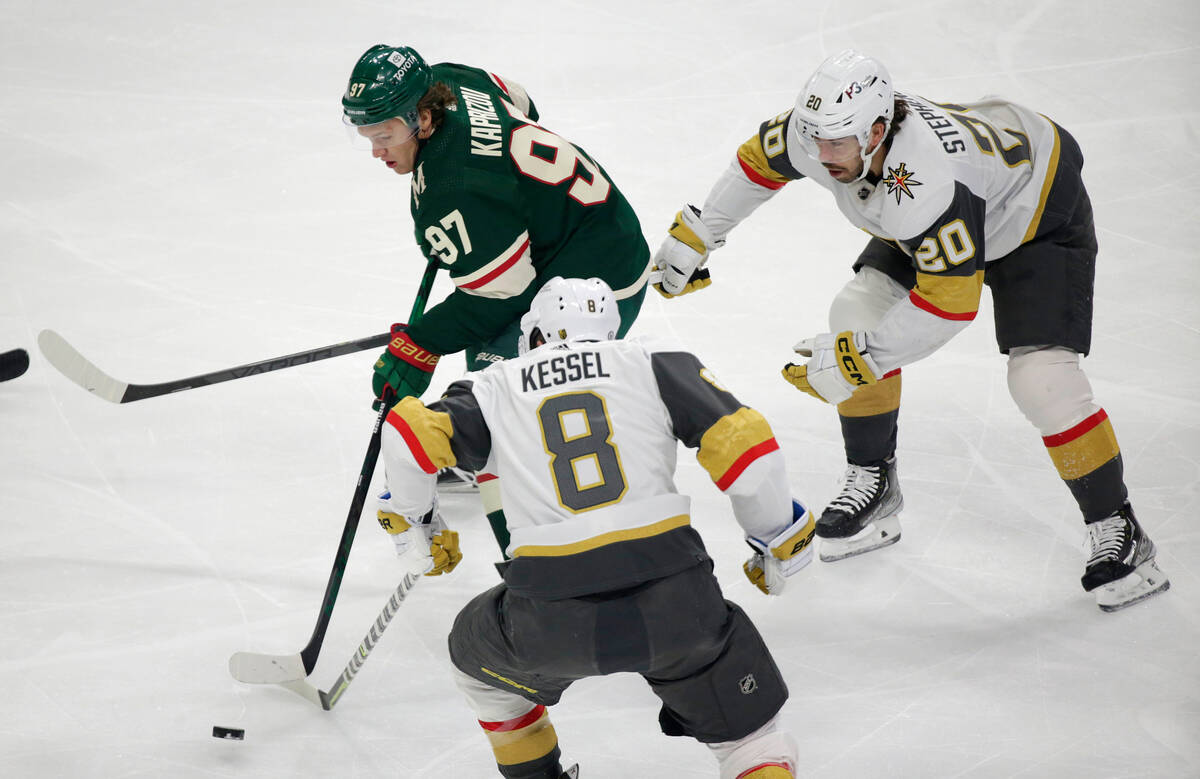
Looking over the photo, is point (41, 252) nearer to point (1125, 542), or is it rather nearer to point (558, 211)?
point (558, 211)

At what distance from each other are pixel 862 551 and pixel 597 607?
1.48m

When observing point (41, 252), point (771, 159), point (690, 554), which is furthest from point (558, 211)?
point (41, 252)

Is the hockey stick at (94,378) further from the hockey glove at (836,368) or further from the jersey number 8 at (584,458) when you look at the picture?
the jersey number 8 at (584,458)

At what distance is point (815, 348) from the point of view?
273 cm

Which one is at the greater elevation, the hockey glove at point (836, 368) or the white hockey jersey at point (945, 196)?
the white hockey jersey at point (945, 196)

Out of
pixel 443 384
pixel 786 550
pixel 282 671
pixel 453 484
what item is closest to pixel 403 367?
pixel 282 671

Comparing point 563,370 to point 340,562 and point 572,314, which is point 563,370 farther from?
point 340,562

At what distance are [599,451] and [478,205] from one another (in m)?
0.93

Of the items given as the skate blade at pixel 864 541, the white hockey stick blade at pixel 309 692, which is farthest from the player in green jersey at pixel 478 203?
the skate blade at pixel 864 541

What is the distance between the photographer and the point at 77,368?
3436mm

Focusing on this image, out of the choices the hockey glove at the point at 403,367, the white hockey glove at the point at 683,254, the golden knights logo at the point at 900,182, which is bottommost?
the hockey glove at the point at 403,367

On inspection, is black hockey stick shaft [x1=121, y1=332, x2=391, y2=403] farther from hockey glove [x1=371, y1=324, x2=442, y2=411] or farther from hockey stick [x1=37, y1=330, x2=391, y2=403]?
hockey glove [x1=371, y1=324, x2=442, y2=411]

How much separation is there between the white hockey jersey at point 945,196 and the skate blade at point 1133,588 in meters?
0.80

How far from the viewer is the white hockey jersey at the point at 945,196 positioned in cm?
247
